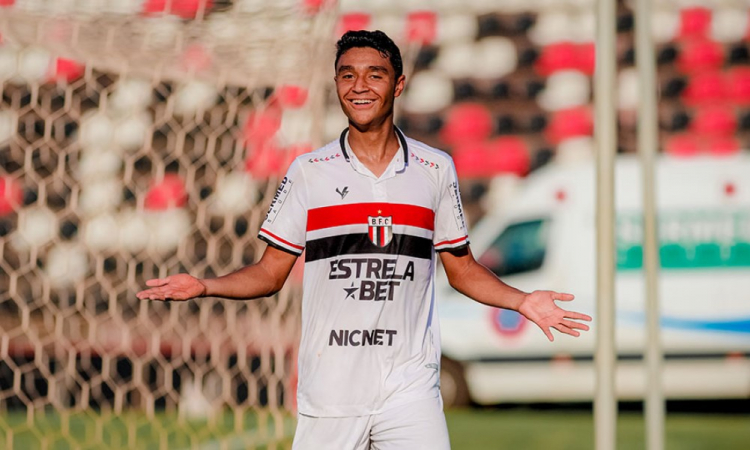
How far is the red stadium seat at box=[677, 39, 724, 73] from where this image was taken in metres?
12.6

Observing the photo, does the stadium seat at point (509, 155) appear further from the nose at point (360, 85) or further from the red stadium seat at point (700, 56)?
the nose at point (360, 85)

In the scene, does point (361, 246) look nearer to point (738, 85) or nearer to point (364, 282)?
point (364, 282)

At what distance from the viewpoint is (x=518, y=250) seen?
31.0 ft

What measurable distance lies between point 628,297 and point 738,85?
14.7 feet

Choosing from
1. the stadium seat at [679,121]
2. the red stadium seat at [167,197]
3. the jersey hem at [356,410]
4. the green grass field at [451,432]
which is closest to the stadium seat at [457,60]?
the stadium seat at [679,121]

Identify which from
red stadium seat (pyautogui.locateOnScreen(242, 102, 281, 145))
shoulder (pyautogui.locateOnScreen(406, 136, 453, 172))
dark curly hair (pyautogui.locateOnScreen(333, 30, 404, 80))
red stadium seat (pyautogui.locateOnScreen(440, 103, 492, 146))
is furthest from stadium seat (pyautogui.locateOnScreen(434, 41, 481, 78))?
dark curly hair (pyautogui.locateOnScreen(333, 30, 404, 80))

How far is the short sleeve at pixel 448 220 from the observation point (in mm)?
2941

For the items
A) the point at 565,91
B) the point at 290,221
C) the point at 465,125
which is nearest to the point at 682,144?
the point at 565,91

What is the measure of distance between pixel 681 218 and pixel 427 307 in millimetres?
6799

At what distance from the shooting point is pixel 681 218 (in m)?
9.21

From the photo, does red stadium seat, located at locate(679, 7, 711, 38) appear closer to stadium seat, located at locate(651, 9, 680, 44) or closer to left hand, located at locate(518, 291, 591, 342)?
stadium seat, located at locate(651, 9, 680, 44)

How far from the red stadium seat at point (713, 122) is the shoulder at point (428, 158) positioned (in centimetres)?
1005

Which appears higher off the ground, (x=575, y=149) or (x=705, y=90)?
(x=705, y=90)

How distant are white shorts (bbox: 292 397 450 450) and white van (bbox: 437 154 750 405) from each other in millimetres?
6250
